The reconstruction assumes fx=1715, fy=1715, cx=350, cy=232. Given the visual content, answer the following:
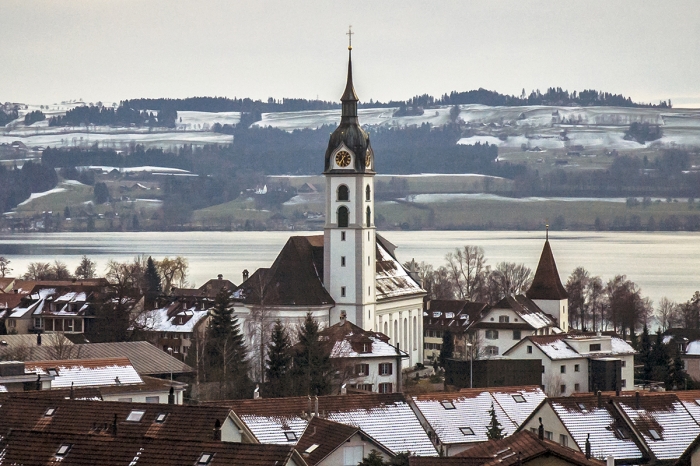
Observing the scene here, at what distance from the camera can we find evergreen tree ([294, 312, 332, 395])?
44.3 m

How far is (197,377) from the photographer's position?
49.2 metres

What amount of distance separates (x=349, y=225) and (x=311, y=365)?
18220mm

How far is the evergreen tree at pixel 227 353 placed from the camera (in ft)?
154

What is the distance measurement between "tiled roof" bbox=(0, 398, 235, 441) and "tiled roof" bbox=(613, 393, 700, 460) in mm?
9229

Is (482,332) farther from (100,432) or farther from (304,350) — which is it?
(100,432)

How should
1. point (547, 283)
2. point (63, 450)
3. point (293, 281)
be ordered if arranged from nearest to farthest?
1. point (63, 450)
2. point (293, 281)
3. point (547, 283)

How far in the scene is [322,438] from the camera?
90.9 feet

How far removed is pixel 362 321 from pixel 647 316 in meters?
28.3

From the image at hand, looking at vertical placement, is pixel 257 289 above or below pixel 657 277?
above

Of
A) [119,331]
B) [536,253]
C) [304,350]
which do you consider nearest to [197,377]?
[304,350]

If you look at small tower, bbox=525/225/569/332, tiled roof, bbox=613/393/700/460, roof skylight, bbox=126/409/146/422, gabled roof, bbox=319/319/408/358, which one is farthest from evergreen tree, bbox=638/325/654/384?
roof skylight, bbox=126/409/146/422

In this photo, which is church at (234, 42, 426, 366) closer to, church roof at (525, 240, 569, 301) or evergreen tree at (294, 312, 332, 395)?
church roof at (525, 240, 569, 301)

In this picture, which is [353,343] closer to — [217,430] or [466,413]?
[466,413]

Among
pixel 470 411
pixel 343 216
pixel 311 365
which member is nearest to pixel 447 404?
pixel 470 411
